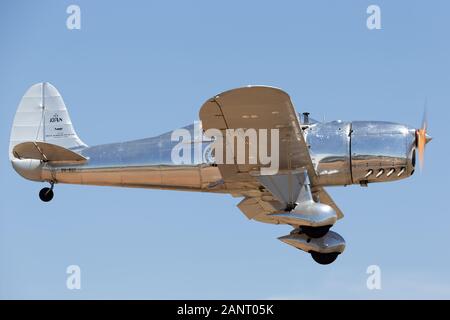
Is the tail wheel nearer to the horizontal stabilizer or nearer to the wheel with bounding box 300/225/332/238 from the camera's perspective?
the horizontal stabilizer

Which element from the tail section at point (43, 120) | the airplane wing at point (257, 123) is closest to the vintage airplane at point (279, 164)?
the airplane wing at point (257, 123)

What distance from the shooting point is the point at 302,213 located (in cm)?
1304

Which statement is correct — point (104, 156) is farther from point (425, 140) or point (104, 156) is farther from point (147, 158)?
point (425, 140)

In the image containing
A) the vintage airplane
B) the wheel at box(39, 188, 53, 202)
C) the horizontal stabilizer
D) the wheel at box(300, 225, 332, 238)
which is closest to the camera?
the vintage airplane

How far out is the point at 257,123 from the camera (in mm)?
12484

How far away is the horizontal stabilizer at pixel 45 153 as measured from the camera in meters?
14.7

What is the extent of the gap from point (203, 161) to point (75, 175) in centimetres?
229

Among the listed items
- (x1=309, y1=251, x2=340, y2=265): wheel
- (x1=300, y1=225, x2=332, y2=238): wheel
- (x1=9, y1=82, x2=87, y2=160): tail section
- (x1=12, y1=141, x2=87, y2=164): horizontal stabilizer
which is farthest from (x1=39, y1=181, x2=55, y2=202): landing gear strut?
(x1=309, y1=251, x2=340, y2=265): wheel

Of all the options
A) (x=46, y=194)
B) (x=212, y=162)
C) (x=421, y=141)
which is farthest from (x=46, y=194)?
(x=421, y=141)

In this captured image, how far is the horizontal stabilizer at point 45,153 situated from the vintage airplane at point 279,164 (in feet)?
0.05

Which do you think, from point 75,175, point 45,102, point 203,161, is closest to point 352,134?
point 203,161

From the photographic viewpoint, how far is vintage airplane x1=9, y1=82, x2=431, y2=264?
12.5 meters

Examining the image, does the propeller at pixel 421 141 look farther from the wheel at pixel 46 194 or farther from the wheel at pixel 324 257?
the wheel at pixel 46 194

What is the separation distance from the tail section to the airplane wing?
3372mm
